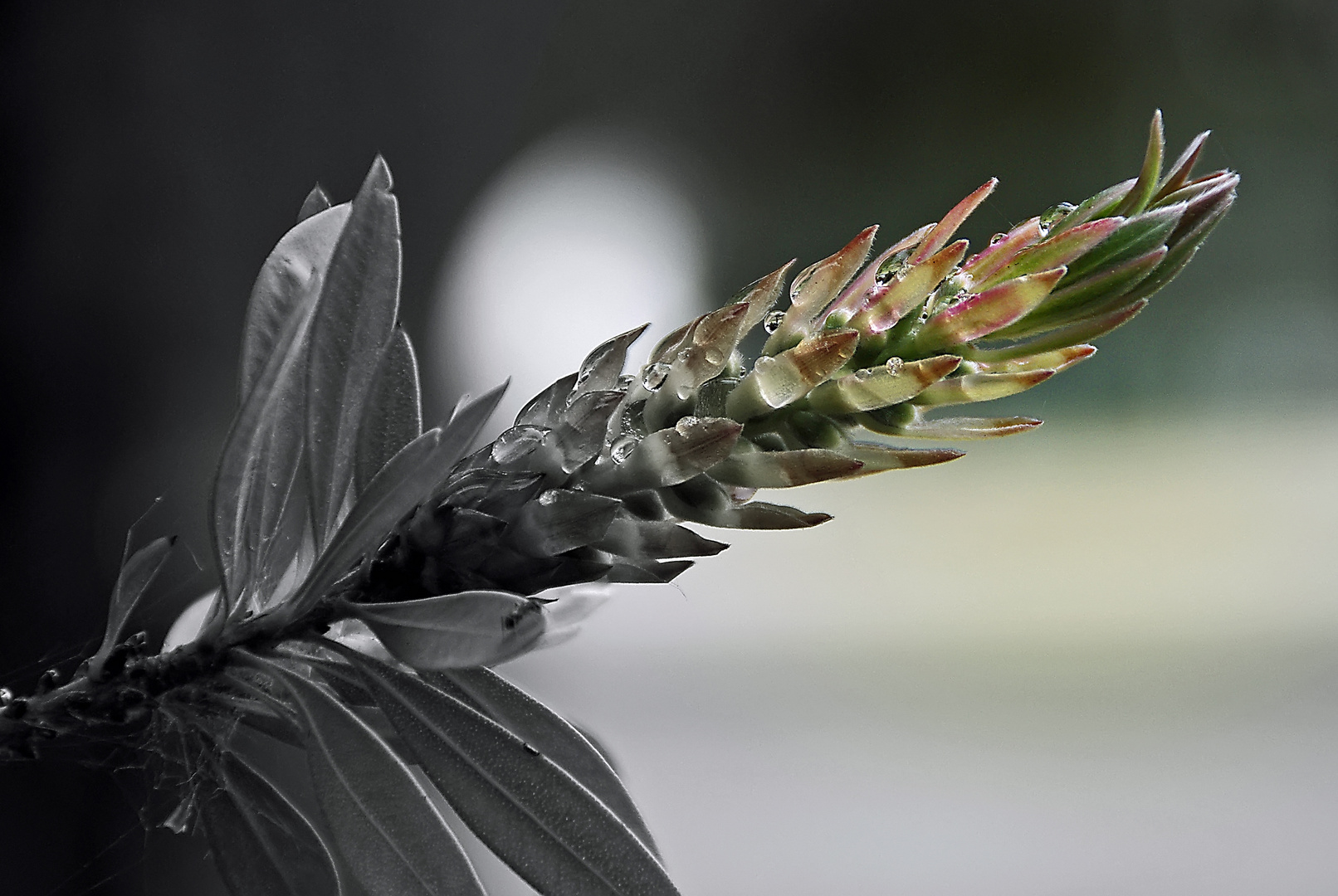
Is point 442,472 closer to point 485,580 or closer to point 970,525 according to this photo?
point 485,580

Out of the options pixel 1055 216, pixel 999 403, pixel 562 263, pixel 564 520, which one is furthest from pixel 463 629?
pixel 999 403

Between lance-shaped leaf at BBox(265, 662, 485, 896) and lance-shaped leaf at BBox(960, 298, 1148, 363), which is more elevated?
lance-shaped leaf at BBox(960, 298, 1148, 363)

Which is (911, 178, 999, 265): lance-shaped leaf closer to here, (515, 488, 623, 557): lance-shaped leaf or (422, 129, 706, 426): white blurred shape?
(515, 488, 623, 557): lance-shaped leaf

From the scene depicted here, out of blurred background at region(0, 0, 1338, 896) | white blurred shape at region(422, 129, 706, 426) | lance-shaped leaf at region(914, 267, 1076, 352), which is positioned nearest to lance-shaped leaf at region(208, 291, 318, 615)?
lance-shaped leaf at region(914, 267, 1076, 352)

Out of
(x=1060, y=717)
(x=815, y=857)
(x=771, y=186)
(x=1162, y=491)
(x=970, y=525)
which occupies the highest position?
(x=771, y=186)

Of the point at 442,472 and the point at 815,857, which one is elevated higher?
the point at 442,472

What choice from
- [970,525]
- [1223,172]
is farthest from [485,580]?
[970,525]
